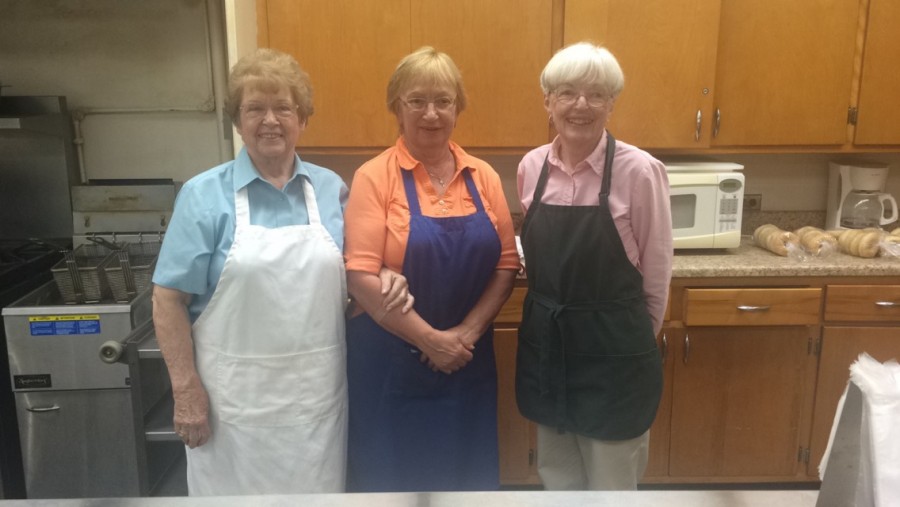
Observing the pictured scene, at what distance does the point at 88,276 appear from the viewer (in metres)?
2.01

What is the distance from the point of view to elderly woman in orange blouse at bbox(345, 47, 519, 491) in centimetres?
152

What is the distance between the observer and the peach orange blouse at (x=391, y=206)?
1503 mm

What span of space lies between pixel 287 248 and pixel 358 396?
0.40 meters

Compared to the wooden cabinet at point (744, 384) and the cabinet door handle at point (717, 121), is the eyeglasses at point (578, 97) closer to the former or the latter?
the wooden cabinet at point (744, 384)

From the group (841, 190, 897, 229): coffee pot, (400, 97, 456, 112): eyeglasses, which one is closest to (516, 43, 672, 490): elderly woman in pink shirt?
(400, 97, 456, 112): eyeglasses

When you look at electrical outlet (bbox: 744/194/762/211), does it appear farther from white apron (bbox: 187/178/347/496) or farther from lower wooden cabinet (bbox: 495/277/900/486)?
white apron (bbox: 187/178/347/496)

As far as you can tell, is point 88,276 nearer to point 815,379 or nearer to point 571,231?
point 571,231

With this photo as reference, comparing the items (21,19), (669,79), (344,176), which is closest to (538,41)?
(669,79)

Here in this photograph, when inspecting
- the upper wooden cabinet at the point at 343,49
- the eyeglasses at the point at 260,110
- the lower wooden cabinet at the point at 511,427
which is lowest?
the lower wooden cabinet at the point at 511,427

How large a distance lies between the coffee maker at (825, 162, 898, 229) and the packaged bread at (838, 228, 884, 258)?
27 cm

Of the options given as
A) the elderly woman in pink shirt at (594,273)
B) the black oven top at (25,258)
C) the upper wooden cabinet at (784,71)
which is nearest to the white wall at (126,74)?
the black oven top at (25,258)

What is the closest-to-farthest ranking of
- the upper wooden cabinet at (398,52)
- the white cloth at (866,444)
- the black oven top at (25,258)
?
the white cloth at (866,444), the black oven top at (25,258), the upper wooden cabinet at (398,52)

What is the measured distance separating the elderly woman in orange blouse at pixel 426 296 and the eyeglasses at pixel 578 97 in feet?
0.77

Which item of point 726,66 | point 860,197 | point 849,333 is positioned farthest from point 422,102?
point 860,197
